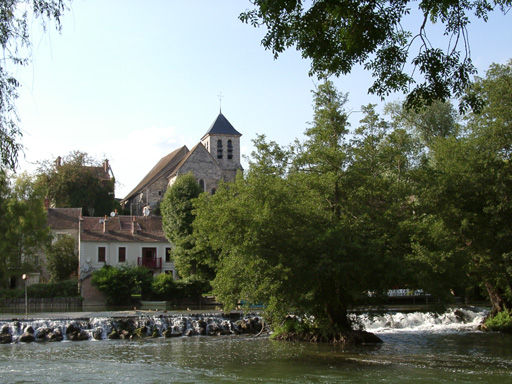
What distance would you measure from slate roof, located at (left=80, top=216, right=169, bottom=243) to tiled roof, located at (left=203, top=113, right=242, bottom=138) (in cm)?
2348

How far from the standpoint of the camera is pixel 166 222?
48344 mm

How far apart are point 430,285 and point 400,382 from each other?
249 inches

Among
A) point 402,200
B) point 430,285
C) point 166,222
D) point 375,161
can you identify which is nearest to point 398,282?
point 430,285

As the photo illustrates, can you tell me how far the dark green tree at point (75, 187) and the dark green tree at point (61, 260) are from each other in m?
15.3

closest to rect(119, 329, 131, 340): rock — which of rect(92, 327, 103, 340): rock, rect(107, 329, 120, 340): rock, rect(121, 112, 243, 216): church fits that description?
rect(107, 329, 120, 340): rock

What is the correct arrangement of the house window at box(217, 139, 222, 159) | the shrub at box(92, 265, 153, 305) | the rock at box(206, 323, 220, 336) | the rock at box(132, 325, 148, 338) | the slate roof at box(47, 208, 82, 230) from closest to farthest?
the rock at box(132, 325, 148, 338), the rock at box(206, 323, 220, 336), the shrub at box(92, 265, 153, 305), the slate roof at box(47, 208, 82, 230), the house window at box(217, 139, 222, 159)

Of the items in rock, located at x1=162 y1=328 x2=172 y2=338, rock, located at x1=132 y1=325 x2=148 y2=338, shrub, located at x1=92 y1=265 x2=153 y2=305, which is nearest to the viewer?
rock, located at x1=132 y1=325 x2=148 y2=338

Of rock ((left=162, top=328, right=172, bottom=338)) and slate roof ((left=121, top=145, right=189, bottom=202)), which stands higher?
slate roof ((left=121, top=145, right=189, bottom=202))

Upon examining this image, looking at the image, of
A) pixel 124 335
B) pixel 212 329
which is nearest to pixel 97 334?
pixel 124 335

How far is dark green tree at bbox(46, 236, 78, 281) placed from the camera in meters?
49.2

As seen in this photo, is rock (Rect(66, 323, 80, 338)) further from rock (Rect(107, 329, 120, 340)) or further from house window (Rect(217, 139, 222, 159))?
house window (Rect(217, 139, 222, 159))

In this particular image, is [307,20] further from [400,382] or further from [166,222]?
[166,222]

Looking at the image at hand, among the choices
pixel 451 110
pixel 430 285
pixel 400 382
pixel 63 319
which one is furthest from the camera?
pixel 451 110

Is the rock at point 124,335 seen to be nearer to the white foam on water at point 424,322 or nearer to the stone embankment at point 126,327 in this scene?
the stone embankment at point 126,327
